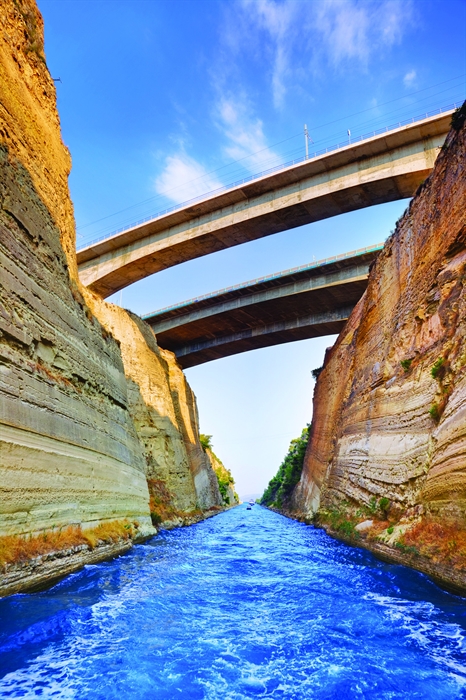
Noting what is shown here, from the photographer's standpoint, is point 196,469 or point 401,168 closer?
point 401,168

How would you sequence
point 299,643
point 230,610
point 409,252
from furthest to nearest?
point 409,252 → point 230,610 → point 299,643

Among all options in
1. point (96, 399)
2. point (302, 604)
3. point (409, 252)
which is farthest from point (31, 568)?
point (409, 252)

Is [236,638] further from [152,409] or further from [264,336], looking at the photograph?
[264,336]

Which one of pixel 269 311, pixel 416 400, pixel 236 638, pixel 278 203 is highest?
pixel 278 203

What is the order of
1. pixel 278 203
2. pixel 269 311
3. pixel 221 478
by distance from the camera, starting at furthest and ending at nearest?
1. pixel 221 478
2. pixel 269 311
3. pixel 278 203

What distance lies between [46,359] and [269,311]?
27.2 meters

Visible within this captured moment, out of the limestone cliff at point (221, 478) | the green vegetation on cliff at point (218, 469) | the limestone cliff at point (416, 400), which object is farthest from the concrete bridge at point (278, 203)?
the limestone cliff at point (221, 478)

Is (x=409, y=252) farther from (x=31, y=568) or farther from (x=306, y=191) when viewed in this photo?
(x=306, y=191)

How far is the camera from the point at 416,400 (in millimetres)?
10250

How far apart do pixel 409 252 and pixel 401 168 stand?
13654mm

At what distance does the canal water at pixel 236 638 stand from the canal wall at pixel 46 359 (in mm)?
1679

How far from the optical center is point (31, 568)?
6.71 m

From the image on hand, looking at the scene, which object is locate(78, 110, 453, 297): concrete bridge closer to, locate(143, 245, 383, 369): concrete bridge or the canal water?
locate(143, 245, 383, 369): concrete bridge

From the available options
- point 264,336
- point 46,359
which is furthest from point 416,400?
point 264,336
